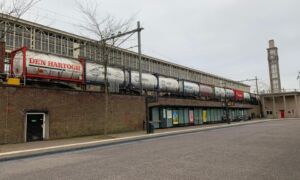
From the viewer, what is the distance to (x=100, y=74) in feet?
68.0

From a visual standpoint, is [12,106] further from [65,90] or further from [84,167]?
[84,167]

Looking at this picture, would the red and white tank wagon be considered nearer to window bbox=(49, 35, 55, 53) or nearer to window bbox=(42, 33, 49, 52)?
window bbox=(42, 33, 49, 52)

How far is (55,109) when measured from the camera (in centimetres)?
1694

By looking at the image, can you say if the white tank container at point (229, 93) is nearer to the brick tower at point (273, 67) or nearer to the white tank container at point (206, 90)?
the white tank container at point (206, 90)

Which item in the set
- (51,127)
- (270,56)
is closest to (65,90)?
(51,127)

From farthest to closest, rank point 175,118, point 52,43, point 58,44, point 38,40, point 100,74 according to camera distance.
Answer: point 58,44
point 52,43
point 38,40
point 175,118
point 100,74

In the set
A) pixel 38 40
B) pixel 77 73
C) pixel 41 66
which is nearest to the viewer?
pixel 41 66

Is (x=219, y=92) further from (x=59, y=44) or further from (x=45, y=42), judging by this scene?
(x=45, y=42)

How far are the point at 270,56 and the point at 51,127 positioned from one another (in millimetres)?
80499

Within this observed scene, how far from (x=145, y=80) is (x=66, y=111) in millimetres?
9978

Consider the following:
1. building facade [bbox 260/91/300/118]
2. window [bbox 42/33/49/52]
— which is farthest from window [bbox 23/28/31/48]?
building facade [bbox 260/91/300/118]

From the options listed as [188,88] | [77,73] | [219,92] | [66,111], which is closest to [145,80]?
[77,73]

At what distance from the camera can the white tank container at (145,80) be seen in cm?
2434

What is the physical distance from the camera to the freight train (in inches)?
625
